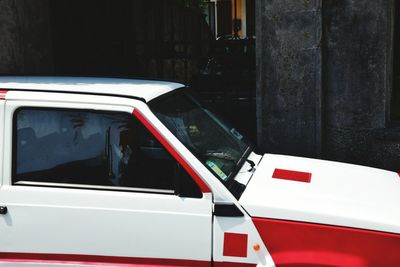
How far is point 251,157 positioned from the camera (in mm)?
3771

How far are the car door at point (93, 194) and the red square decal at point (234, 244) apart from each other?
10 cm

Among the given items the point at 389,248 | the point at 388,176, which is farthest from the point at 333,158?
the point at 389,248

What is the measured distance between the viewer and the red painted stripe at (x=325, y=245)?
2.71 metres

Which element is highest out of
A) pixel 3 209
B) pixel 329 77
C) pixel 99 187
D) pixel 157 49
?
pixel 157 49

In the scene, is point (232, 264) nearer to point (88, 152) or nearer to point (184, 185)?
point (184, 185)

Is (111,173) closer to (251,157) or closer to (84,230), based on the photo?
(84,230)

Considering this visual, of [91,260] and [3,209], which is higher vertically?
[3,209]

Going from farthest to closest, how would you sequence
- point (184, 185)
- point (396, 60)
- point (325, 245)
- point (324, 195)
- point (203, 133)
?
point (396, 60)
point (203, 133)
point (324, 195)
point (184, 185)
point (325, 245)

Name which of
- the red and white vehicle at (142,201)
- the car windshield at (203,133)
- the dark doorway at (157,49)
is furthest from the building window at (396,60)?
the red and white vehicle at (142,201)

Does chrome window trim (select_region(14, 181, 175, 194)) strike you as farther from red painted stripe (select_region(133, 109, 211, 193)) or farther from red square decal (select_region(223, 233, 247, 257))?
red square decal (select_region(223, 233, 247, 257))

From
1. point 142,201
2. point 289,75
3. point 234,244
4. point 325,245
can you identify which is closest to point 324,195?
point 325,245

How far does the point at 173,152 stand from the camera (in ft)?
9.42

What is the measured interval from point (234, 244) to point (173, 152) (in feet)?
2.06

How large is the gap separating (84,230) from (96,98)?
79cm
